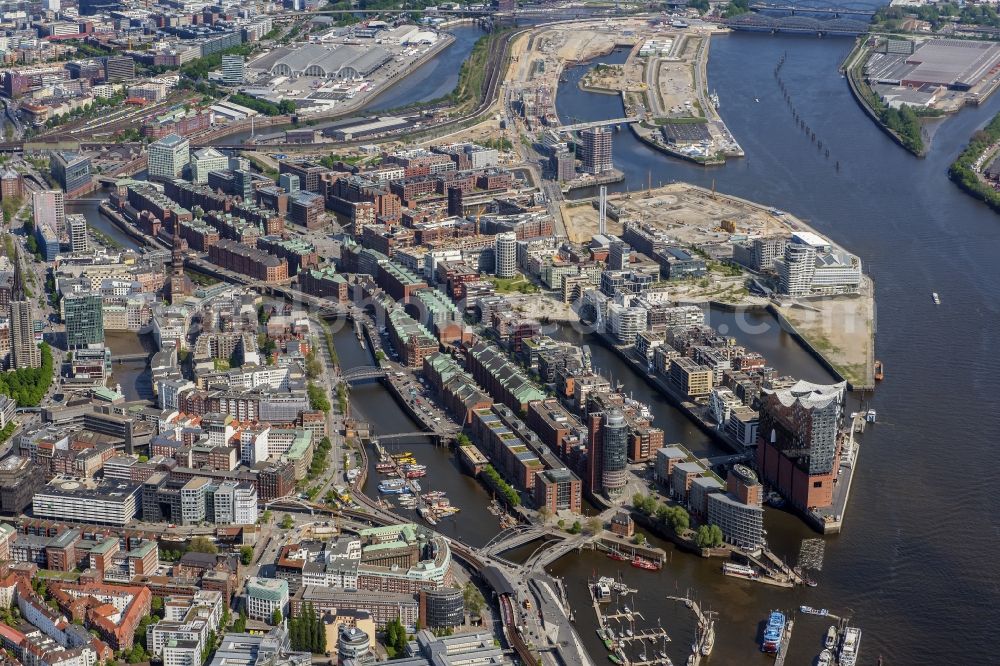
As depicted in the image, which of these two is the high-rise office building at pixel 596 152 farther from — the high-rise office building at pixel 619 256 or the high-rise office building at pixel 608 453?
the high-rise office building at pixel 608 453

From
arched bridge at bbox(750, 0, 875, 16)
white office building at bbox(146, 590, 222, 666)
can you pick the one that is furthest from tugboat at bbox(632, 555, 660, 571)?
arched bridge at bbox(750, 0, 875, 16)

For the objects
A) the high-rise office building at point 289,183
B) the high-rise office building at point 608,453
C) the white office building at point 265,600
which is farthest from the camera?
the high-rise office building at point 289,183

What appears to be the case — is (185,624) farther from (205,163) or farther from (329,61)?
(329,61)

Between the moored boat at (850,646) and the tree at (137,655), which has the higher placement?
the moored boat at (850,646)

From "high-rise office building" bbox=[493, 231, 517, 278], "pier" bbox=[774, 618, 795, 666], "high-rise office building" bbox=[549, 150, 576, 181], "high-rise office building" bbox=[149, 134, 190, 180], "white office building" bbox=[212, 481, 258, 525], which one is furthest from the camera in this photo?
"high-rise office building" bbox=[149, 134, 190, 180]

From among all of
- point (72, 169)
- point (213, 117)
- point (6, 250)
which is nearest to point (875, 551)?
point (6, 250)

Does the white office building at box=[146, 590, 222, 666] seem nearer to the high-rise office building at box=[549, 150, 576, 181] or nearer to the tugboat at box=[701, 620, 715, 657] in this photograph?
the tugboat at box=[701, 620, 715, 657]

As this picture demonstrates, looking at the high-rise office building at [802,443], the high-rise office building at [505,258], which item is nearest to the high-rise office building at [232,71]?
the high-rise office building at [505,258]
